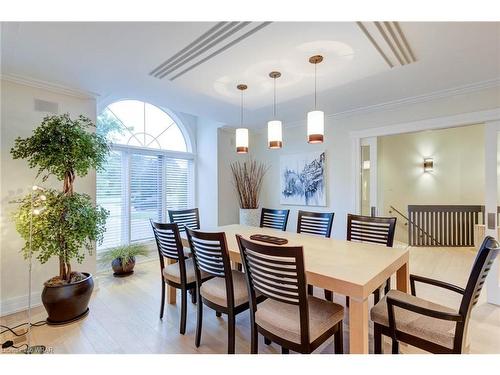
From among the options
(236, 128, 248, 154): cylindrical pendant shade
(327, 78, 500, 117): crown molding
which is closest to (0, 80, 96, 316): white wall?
(236, 128, 248, 154): cylindrical pendant shade

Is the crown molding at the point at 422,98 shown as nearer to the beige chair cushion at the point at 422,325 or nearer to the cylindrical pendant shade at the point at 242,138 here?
the cylindrical pendant shade at the point at 242,138

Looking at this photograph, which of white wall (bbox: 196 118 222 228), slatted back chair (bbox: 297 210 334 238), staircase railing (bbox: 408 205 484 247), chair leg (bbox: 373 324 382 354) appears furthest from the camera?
staircase railing (bbox: 408 205 484 247)

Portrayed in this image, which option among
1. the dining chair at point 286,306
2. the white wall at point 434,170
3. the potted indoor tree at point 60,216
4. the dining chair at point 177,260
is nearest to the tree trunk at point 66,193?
the potted indoor tree at point 60,216

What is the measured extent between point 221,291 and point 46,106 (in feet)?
9.43

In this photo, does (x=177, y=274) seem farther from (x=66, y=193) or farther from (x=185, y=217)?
(x=66, y=193)

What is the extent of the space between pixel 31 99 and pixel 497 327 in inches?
207

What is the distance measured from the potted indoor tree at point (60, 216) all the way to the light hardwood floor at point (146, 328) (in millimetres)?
264

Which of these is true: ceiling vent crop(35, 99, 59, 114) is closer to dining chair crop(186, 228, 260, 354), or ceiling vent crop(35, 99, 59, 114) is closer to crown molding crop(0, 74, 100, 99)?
crown molding crop(0, 74, 100, 99)

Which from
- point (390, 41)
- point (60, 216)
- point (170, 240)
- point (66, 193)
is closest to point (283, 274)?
point (170, 240)

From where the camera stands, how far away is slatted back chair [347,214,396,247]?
2.44m

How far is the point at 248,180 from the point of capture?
16.6 ft

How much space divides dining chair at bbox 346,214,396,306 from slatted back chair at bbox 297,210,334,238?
0.77ft

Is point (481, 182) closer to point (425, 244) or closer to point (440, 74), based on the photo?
point (425, 244)

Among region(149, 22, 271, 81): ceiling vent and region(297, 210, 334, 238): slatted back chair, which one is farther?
region(297, 210, 334, 238): slatted back chair
